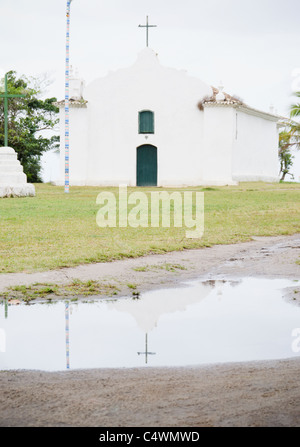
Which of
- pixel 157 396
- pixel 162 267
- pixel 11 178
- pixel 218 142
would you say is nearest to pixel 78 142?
pixel 218 142

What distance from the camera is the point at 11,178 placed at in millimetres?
25109

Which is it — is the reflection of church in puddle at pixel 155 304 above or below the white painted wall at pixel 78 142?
below

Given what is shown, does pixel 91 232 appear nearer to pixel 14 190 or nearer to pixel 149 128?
pixel 14 190

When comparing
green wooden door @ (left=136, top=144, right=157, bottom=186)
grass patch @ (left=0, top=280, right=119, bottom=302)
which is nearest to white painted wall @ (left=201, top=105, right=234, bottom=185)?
green wooden door @ (left=136, top=144, right=157, bottom=186)

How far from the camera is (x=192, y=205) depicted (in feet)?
69.4

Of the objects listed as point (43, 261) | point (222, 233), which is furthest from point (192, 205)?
point (43, 261)

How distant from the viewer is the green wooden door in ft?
116

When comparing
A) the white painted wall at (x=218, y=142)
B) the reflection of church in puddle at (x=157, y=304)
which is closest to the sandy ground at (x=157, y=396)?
the reflection of church in puddle at (x=157, y=304)

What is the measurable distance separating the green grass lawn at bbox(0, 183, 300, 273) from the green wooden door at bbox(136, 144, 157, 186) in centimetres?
1337

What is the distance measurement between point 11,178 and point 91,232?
12368mm

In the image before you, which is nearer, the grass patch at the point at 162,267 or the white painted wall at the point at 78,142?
the grass patch at the point at 162,267

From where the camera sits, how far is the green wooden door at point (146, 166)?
35500 millimetres

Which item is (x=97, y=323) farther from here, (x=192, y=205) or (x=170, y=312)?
(x=192, y=205)

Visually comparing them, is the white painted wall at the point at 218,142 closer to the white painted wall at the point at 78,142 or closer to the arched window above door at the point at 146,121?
the arched window above door at the point at 146,121
